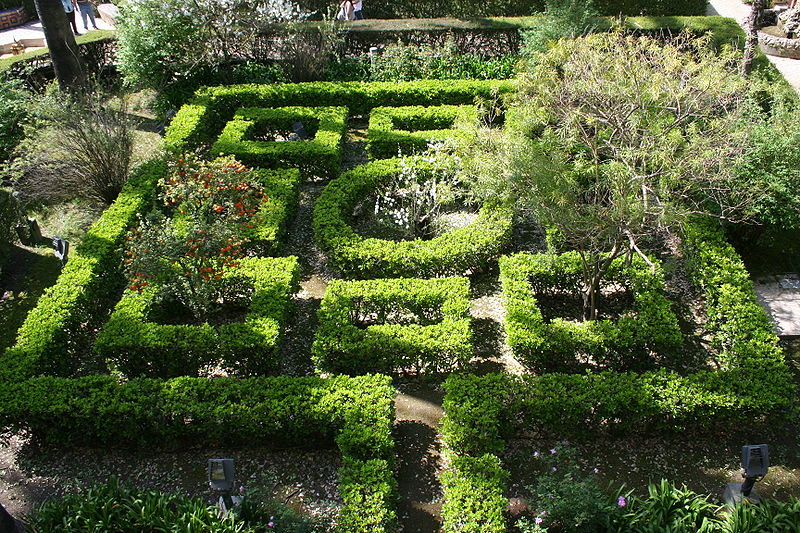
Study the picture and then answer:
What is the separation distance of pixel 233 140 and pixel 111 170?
8.34 feet

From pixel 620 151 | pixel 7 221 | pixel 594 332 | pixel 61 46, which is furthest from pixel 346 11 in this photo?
pixel 594 332

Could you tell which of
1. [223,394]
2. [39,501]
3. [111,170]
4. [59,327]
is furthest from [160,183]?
[39,501]

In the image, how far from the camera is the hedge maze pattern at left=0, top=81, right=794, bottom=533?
324 inches

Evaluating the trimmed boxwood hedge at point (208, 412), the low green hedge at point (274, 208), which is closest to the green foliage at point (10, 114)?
the low green hedge at point (274, 208)

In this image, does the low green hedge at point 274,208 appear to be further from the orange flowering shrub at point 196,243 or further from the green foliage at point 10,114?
the green foliage at point 10,114

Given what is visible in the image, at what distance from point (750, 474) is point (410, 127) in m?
10.4

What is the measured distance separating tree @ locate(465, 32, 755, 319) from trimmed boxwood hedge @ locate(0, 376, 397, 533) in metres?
3.46

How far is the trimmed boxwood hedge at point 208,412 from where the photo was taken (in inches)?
326

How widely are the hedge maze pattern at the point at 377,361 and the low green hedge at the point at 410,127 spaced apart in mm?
2646

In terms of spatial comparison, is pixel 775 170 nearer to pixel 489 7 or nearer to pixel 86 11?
pixel 489 7

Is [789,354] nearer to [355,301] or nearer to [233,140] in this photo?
[355,301]

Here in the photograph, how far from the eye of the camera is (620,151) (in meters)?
9.60

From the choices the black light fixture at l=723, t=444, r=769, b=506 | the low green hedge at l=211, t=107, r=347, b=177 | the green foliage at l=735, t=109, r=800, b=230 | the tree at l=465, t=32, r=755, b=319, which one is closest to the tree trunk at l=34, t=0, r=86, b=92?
the low green hedge at l=211, t=107, r=347, b=177

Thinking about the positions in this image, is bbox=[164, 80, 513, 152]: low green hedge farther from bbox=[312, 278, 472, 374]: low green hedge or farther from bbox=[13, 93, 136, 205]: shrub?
bbox=[312, 278, 472, 374]: low green hedge
